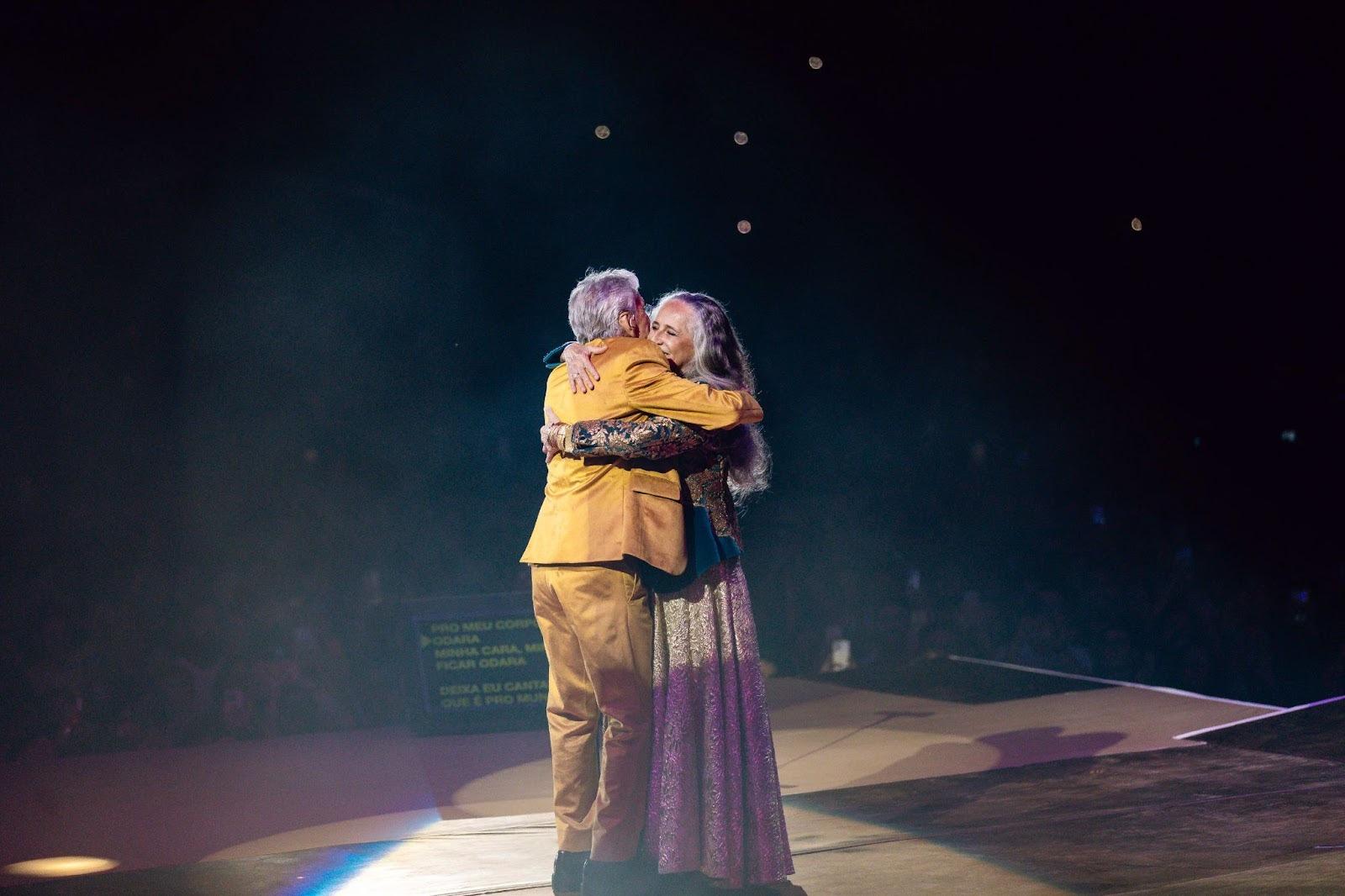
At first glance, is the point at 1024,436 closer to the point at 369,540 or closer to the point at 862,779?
the point at 369,540

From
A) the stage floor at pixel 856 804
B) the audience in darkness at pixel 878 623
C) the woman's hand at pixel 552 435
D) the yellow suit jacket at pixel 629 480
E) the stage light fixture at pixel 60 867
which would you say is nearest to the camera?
the yellow suit jacket at pixel 629 480

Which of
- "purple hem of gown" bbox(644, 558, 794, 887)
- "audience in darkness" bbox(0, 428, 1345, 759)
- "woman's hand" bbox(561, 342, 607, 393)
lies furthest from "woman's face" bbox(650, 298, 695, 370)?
"audience in darkness" bbox(0, 428, 1345, 759)

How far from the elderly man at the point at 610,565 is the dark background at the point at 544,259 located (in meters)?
3.86

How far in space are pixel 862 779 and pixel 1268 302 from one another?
5.15 metres

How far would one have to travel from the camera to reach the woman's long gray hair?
8.89 feet

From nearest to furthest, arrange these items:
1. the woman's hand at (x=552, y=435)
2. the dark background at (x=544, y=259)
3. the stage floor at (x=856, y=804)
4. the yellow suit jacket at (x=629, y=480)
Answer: the yellow suit jacket at (x=629, y=480)
the woman's hand at (x=552, y=435)
the stage floor at (x=856, y=804)
the dark background at (x=544, y=259)

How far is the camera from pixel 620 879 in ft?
8.55

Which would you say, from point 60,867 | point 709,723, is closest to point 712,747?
point 709,723

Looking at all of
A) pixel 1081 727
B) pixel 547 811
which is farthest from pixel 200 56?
pixel 1081 727

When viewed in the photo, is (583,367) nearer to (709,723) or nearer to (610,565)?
(610,565)

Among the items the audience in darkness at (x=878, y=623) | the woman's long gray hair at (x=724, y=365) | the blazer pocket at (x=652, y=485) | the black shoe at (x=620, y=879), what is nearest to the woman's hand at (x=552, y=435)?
the blazer pocket at (x=652, y=485)

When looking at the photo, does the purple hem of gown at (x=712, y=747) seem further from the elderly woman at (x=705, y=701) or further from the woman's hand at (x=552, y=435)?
the woman's hand at (x=552, y=435)

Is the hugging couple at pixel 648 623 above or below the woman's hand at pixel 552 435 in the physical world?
below

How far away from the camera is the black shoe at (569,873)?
107 inches
